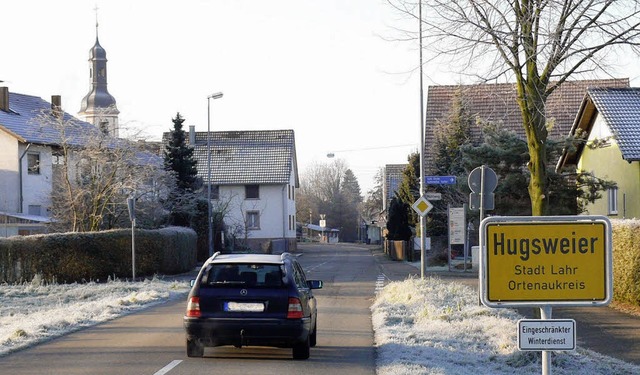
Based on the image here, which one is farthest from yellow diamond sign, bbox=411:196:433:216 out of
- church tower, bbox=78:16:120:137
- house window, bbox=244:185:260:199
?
church tower, bbox=78:16:120:137

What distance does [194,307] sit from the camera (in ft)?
41.8

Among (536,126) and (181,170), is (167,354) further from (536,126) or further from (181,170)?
(181,170)

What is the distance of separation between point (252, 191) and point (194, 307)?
202 ft

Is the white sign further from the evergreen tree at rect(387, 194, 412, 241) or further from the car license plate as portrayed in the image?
the evergreen tree at rect(387, 194, 412, 241)

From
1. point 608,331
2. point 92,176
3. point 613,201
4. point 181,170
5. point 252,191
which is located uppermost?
point 181,170

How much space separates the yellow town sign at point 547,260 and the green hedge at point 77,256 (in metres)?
28.4

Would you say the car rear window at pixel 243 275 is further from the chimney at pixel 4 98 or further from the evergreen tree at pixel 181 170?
the chimney at pixel 4 98

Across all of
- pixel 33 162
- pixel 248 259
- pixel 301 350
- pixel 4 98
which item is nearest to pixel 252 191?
pixel 4 98

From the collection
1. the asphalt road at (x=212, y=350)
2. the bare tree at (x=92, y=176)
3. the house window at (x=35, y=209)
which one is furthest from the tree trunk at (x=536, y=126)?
the house window at (x=35, y=209)

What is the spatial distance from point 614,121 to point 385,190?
6159 centimetres

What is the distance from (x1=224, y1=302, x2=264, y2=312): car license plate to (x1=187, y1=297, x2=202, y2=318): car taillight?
14.4 inches

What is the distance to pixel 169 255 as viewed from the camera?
3775cm

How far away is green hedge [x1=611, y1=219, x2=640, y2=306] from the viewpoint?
19.7 m

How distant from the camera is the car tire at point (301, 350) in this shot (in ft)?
42.4
